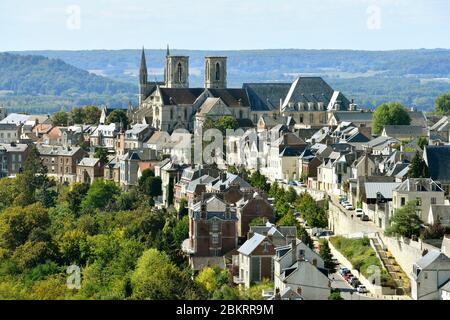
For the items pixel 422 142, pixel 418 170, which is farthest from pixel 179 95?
pixel 418 170

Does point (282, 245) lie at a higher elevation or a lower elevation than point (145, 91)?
lower

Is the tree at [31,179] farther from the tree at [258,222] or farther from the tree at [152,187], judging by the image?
the tree at [258,222]

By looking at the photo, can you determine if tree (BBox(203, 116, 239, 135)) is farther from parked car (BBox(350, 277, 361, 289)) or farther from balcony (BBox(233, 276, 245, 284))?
parked car (BBox(350, 277, 361, 289))

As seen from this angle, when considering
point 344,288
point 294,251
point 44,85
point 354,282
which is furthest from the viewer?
point 44,85

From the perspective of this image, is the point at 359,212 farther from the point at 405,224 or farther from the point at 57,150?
the point at 57,150

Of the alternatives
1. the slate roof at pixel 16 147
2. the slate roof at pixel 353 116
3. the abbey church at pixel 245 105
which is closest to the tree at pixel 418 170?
the abbey church at pixel 245 105

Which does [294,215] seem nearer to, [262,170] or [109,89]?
[262,170]
